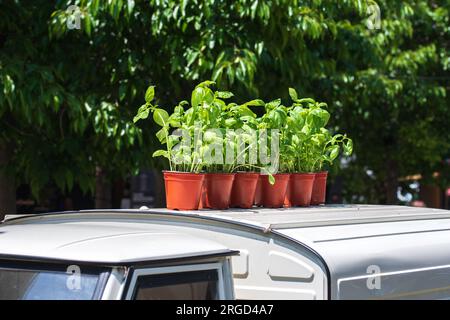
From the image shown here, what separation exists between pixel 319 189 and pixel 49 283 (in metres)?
2.22

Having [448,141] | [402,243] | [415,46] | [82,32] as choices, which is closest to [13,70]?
[82,32]

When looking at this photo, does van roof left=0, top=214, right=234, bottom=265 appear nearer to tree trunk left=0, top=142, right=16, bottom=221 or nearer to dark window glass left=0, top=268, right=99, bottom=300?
dark window glass left=0, top=268, right=99, bottom=300

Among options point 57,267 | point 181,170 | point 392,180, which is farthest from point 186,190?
point 392,180

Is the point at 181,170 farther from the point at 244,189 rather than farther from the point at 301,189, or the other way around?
the point at 301,189

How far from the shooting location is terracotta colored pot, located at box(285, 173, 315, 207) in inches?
173

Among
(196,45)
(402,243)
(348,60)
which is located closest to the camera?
(402,243)

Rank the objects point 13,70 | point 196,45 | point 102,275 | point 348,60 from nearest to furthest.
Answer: point 102,275 → point 13,70 → point 196,45 → point 348,60

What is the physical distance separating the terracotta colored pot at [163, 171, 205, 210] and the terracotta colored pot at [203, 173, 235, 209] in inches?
3.0

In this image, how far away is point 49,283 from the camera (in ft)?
9.24

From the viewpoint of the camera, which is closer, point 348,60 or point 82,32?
point 82,32

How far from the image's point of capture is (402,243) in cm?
362

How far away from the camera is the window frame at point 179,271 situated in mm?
2711
